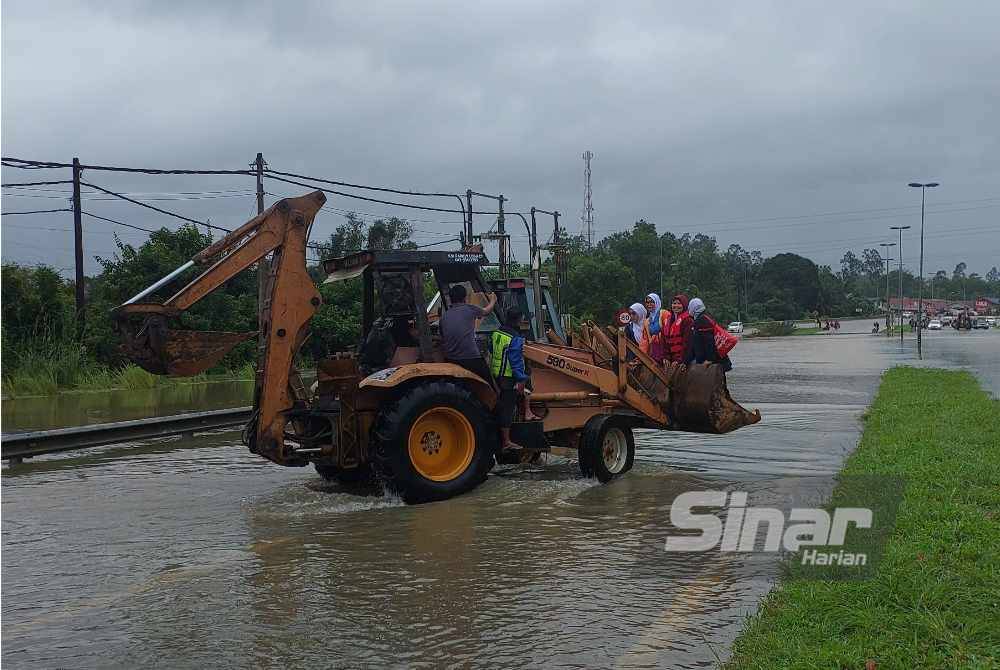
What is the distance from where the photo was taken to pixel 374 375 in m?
9.52

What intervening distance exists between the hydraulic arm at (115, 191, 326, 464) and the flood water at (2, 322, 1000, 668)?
1.06 meters

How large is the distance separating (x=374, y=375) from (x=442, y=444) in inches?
39.3

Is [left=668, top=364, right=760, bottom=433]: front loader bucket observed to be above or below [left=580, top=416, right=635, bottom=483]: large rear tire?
above

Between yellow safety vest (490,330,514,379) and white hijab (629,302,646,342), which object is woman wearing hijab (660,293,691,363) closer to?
white hijab (629,302,646,342)

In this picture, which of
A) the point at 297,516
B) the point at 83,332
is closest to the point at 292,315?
the point at 297,516

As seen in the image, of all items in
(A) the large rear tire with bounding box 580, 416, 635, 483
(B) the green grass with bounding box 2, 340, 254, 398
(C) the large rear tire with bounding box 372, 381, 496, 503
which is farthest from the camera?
(B) the green grass with bounding box 2, 340, 254, 398

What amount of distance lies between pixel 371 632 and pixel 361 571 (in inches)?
53.5

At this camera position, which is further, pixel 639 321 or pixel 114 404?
pixel 114 404

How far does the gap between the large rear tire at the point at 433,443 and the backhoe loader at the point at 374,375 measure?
0.5 inches

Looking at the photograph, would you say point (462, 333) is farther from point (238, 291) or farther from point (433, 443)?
point (238, 291)

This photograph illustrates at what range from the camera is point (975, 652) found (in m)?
4.86

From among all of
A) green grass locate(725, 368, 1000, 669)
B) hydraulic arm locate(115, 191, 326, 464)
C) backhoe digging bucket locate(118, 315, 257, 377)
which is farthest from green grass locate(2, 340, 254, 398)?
green grass locate(725, 368, 1000, 669)

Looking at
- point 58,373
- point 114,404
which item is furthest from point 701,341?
point 58,373

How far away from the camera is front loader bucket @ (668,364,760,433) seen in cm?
1146
